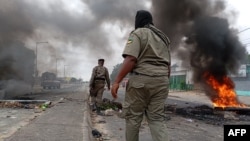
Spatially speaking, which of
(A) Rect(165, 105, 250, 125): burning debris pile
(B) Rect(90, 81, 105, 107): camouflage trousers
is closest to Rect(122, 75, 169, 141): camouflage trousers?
(A) Rect(165, 105, 250, 125): burning debris pile

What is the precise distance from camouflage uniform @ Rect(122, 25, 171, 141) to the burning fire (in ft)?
30.4

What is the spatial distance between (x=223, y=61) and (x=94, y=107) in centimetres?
808

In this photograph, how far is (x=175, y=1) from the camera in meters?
14.9

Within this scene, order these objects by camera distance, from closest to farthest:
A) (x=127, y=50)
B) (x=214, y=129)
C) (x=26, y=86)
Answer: (x=127, y=50)
(x=214, y=129)
(x=26, y=86)

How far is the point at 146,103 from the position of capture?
10.6 ft

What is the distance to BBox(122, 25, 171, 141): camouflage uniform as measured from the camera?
3.13 meters

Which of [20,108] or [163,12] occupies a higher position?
[163,12]

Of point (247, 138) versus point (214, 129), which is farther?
point (214, 129)

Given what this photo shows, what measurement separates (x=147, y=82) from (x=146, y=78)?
0.04 meters

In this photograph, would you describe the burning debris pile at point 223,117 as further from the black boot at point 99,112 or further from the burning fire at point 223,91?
the black boot at point 99,112

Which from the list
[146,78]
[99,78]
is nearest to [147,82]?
[146,78]

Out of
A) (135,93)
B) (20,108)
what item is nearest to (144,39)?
(135,93)

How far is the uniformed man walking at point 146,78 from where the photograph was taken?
3.12m

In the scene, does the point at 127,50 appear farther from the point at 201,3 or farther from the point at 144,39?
the point at 201,3
